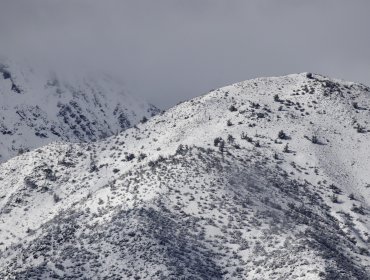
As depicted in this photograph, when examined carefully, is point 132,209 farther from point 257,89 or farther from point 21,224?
point 257,89

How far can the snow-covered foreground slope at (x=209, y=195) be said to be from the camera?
126 meters

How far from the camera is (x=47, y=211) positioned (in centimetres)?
16450

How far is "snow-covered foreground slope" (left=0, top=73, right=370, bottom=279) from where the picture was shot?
126438 mm

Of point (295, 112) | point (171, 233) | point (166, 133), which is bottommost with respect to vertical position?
point (171, 233)

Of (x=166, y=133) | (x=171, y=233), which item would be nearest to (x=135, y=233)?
(x=171, y=233)

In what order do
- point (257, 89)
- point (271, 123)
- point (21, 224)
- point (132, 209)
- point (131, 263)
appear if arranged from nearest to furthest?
point (131, 263)
point (132, 209)
point (21, 224)
point (271, 123)
point (257, 89)

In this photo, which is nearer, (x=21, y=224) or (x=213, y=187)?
(x=213, y=187)

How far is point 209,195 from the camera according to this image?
143000mm

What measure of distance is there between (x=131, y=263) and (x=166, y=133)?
5879 cm

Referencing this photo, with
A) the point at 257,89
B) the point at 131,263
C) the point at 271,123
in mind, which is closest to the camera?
the point at 131,263

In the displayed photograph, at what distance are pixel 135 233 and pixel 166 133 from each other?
5186 cm

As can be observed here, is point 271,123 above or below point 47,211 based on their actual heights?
above

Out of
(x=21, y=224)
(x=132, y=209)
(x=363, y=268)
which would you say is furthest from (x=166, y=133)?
(x=363, y=268)

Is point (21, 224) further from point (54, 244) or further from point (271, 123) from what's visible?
point (271, 123)
